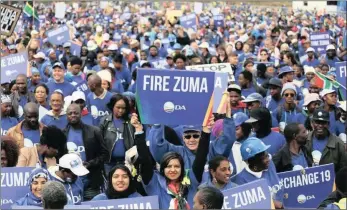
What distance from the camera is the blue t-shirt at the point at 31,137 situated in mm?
8312

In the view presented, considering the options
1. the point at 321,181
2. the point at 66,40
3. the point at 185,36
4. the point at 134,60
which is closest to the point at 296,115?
the point at 321,181

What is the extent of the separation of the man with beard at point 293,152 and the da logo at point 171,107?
127 cm

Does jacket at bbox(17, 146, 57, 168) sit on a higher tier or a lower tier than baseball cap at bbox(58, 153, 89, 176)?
lower

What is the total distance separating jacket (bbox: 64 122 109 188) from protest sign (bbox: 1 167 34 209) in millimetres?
1306

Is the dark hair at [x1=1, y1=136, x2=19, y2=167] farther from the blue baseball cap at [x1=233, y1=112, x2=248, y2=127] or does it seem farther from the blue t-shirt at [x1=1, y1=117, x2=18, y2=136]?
the blue baseball cap at [x1=233, y1=112, x2=248, y2=127]

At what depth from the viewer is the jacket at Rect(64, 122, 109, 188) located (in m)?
8.09

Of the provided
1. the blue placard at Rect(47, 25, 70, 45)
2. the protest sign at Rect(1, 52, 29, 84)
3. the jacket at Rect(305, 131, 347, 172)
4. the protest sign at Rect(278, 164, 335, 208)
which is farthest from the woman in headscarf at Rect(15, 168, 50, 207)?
the blue placard at Rect(47, 25, 70, 45)

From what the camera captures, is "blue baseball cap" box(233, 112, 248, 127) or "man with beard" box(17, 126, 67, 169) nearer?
"man with beard" box(17, 126, 67, 169)

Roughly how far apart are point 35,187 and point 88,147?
1.76 m

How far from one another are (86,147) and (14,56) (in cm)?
423

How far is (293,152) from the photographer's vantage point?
782 cm

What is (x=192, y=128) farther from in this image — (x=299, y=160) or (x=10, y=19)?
(x=10, y=19)

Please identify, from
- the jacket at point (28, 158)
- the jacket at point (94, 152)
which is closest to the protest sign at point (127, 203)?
the jacket at point (28, 158)

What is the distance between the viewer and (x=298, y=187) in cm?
709
